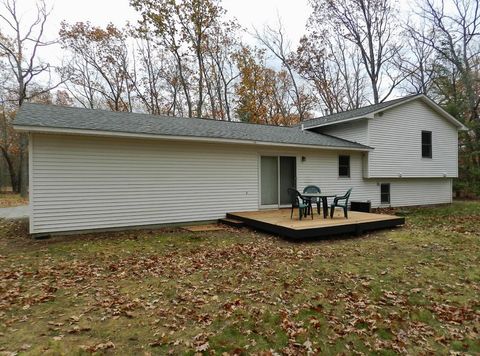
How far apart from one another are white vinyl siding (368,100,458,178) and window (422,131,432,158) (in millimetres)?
199

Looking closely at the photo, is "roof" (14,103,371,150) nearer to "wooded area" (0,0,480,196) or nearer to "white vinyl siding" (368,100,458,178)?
"white vinyl siding" (368,100,458,178)

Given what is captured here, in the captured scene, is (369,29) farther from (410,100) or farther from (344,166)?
(344,166)

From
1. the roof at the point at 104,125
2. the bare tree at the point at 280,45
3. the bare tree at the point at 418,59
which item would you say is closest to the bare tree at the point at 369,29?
the bare tree at the point at 418,59

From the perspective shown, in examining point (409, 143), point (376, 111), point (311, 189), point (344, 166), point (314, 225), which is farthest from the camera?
point (409, 143)

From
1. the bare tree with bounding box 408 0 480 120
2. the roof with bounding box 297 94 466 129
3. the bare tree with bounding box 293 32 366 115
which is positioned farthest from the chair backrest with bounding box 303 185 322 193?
the bare tree with bounding box 293 32 366 115

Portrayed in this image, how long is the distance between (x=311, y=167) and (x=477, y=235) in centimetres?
558

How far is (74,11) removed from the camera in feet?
65.1

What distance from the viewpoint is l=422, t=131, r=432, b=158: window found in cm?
1417

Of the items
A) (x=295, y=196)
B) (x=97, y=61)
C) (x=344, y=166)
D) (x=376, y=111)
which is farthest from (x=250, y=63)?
(x=295, y=196)

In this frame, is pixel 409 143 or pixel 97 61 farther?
pixel 97 61

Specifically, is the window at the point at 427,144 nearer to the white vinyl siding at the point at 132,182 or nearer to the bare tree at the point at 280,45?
the white vinyl siding at the point at 132,182

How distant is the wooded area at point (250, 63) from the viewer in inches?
762

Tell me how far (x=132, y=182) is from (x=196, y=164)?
6.72ft

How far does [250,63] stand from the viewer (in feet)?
78.1
